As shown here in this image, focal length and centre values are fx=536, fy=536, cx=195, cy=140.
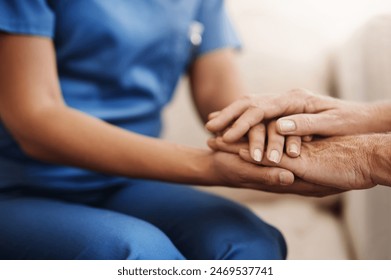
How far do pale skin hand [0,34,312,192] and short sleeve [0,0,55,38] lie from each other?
1 cm

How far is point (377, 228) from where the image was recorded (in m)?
0.92

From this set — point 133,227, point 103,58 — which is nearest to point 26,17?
point 103,58

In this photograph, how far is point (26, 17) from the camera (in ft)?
2.40

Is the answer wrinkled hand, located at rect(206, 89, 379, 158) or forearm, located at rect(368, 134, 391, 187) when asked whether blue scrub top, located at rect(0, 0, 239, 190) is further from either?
forearm, located at rect(368, 134, 391, 187)

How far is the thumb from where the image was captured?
719mm

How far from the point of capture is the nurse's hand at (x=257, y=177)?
704 mm

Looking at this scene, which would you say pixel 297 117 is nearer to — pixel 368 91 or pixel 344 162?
pixel 344 162

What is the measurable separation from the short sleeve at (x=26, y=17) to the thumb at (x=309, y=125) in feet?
1.16

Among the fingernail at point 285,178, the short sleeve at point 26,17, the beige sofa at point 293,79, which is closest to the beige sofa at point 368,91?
the beige sofa at point 293,79

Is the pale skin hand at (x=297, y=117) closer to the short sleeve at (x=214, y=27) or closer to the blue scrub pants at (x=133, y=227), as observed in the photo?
the blue scrub pants at (x=133, y=227)

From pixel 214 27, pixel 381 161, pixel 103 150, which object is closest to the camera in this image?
pixel 381 161

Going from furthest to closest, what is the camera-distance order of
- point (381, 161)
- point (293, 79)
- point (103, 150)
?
point (293, 79)
point (103, 150)
point (381, 161)

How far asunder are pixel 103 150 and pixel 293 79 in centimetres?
58

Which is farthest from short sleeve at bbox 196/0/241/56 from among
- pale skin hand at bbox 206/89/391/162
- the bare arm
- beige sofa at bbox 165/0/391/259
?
pale skin hand at bbox 206/89/391/162
